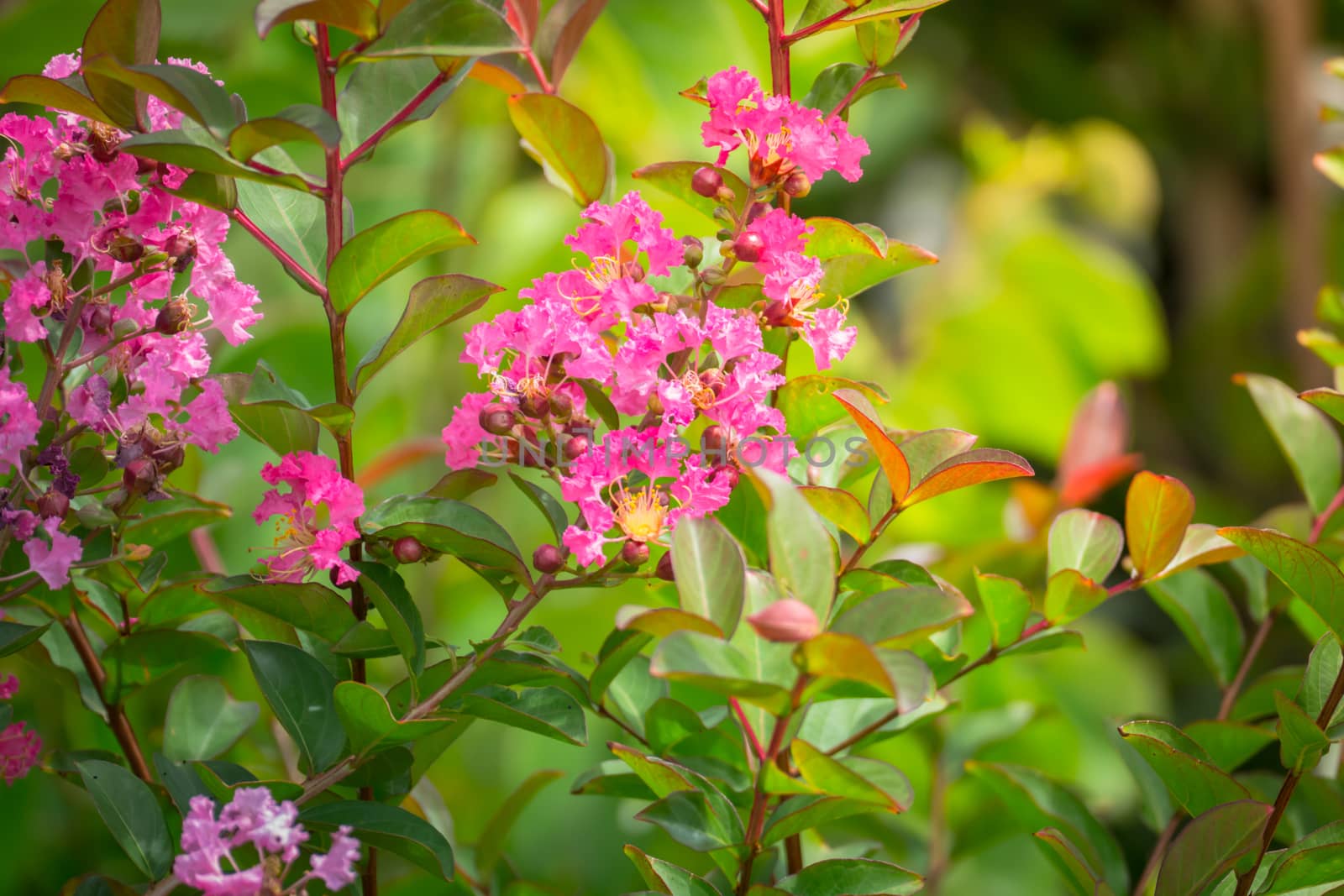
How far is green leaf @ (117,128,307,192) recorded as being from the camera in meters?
0.26

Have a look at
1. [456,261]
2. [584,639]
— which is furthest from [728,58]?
[584,639]

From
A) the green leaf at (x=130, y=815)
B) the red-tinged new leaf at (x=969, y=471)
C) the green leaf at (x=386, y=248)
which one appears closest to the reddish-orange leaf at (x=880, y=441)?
the red-tinged new leaf at (x=969, y=471)

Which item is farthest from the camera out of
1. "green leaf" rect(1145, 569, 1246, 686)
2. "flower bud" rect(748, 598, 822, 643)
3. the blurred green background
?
the blurred green background

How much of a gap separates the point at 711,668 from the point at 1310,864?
0.18 meters

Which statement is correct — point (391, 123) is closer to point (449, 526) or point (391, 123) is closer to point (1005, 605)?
point (449, 526)

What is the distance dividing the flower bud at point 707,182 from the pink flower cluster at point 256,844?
0.19 metres

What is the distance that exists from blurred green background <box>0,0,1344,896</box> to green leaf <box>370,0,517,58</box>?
5.3 inches

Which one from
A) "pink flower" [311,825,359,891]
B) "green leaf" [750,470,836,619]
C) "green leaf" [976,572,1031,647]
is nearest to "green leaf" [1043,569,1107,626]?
"green leaf" [976,572,1031,647]

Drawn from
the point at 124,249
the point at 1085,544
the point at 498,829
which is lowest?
the point at 498,829

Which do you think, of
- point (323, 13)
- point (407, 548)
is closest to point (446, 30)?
point (323, 13)

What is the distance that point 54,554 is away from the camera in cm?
29

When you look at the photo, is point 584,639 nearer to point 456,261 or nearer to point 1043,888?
point 456,261

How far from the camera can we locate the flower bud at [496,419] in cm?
30

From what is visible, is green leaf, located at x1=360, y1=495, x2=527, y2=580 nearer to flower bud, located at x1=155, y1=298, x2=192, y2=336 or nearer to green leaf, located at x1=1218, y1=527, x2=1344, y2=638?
flower bud, located at x1=155, y1=298, x2=192, y2=336
